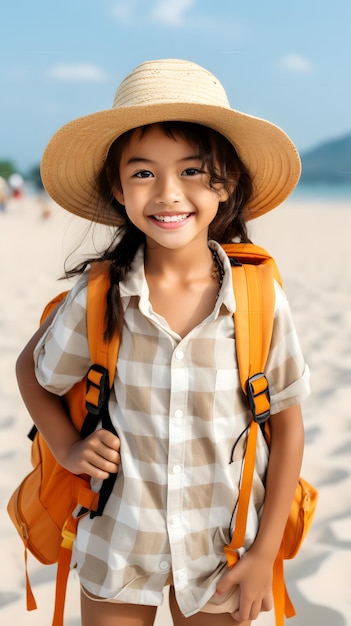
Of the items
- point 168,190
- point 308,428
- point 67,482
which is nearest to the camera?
point 168,190

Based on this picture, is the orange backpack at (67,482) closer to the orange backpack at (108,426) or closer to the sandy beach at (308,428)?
the orange backpack at (108,426)

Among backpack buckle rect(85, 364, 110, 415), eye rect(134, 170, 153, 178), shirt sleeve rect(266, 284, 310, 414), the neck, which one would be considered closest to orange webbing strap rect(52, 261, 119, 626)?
backpack buckle rect(85, 364, 110, 415)

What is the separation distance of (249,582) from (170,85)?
1.06m

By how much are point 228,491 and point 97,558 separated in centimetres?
32

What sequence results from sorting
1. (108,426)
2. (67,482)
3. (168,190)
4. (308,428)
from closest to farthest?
(168,190) → (108,426) → (67,482) → (308,428)

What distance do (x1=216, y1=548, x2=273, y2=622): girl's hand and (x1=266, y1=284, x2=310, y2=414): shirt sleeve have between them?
33cm

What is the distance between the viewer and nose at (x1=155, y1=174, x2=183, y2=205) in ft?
4.92

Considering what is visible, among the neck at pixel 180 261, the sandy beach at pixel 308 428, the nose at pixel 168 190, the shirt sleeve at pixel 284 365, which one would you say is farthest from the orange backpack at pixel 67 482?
the sandy beach at pixel 308 428

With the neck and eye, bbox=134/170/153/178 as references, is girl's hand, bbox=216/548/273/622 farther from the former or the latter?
eye, bbox=134/170/153/178

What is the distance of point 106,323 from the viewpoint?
157 centimetres

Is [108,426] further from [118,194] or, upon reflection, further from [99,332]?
[118,194]

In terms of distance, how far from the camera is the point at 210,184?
1558 mm

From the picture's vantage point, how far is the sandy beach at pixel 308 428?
235 cm

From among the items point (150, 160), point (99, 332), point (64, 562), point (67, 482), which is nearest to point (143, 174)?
point (150, 160)
